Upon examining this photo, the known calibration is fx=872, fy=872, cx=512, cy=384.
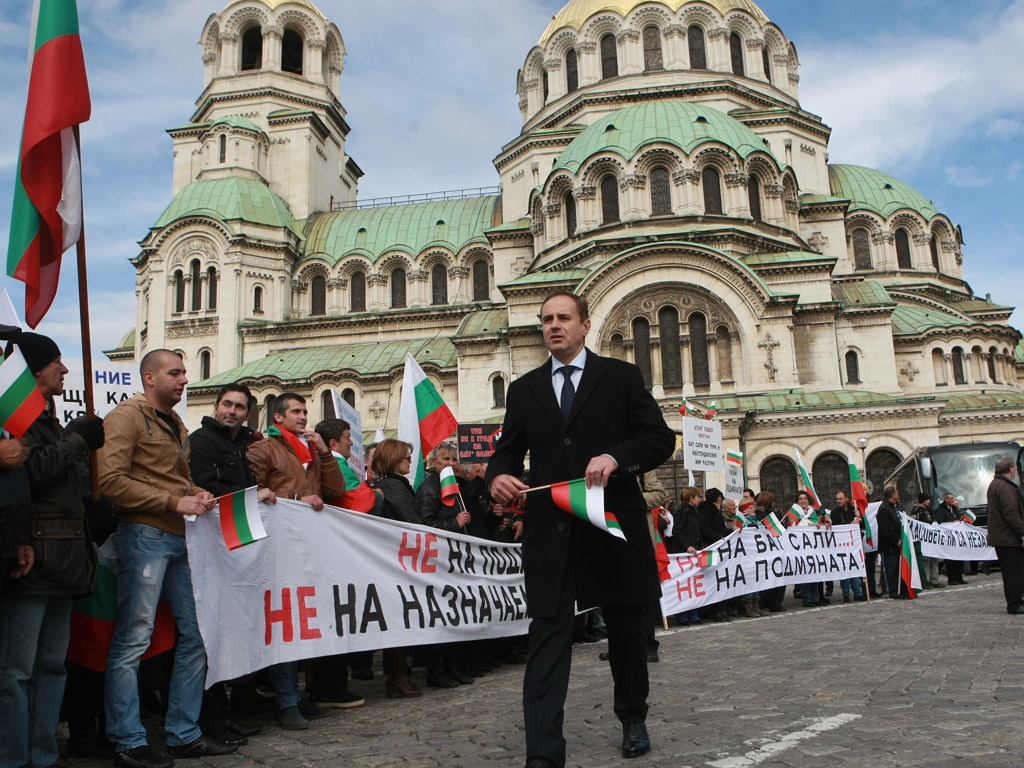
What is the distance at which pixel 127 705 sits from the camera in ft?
15.8

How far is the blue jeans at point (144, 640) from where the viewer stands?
483cm

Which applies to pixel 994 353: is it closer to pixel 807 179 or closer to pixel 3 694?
pixel 807 179

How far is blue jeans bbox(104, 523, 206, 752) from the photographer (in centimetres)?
483

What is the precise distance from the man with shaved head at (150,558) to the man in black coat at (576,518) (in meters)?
2.00

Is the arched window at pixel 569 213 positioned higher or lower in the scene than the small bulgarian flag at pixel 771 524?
higher

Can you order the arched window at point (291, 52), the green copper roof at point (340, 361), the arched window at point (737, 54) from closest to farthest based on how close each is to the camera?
the green copper roof at point (340, 361)
the arched window at point (737, 54)
the arched window at point (291, 52)

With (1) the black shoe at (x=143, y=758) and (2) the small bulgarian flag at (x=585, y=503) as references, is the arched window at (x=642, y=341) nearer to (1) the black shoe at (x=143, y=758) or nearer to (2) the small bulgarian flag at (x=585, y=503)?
(2) the small bulgarian flag at (x=585, y=503)

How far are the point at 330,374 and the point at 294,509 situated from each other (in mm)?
33023

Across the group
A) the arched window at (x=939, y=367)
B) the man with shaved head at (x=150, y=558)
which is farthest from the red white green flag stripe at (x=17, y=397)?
the arched window at (x=939, y=367)

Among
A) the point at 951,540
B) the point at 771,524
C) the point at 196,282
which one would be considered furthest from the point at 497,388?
the point at 771,524

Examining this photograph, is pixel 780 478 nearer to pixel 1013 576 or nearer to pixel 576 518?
pixel 1013 576

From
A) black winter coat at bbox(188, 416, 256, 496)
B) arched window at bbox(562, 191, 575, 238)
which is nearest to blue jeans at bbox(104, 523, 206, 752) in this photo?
black winter coat at bbox(188, 416, 256, 496)

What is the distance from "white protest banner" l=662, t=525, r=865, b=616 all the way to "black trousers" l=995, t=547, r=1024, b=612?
9.41 feet

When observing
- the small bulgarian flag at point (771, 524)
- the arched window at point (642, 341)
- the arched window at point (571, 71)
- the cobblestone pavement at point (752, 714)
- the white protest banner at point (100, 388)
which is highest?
the arched window at point (571, 71)
